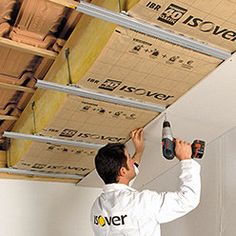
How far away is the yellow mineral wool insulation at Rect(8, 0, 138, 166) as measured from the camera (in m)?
2.12

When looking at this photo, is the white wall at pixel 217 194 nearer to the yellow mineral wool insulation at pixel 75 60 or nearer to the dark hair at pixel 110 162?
the dark hair at pixel 110 162

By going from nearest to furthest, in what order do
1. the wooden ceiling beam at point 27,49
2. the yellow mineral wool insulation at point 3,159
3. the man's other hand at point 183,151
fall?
the man's other hand at point 183,151, the wooden ceiling beam at point 27,49, the yellow mineral wool insulation at point 3,159

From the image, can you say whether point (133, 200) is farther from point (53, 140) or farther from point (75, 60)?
point (53, 140)

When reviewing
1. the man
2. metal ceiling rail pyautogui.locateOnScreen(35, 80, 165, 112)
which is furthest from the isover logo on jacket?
metal ceiling rail pyautogui.locateOnScreen(35, 80, 165, 112)

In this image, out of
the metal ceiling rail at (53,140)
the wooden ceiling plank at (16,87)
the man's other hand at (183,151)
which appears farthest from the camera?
the metal ceiling rail at (53,140)

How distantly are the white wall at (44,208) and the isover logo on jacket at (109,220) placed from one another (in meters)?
1.50

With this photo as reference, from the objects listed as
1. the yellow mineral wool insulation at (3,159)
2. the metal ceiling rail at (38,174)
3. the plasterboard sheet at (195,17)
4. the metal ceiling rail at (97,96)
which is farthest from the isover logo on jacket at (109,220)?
the yellow mineral wool insulation at (3,159)

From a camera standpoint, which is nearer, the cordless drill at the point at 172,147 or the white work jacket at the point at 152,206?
the white work jacket at the point at 152,206

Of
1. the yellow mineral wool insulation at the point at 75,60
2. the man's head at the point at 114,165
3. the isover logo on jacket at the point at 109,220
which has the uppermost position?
the yellow mineral wool insulation at the point at 75,60

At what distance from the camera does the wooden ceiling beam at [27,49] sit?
2.34 metres

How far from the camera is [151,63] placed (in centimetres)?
223

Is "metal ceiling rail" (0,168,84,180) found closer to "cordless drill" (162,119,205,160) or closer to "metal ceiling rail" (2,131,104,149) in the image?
"metal ceiling rail" (2,131,104,149)

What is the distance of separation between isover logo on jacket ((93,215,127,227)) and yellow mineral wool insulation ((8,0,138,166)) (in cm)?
77

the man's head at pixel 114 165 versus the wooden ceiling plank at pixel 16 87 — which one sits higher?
the wooden ceiling plank at pixel 16 87
